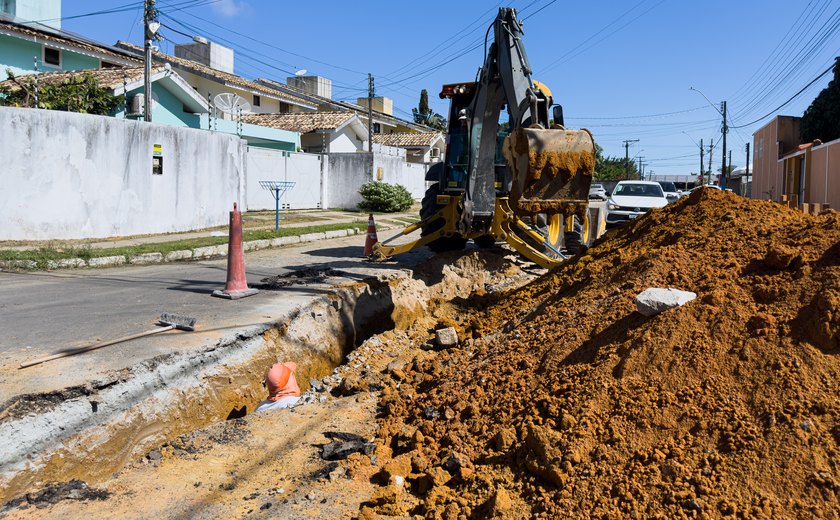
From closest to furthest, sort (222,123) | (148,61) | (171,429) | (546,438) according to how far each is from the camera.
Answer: (546,438) < (171,429) < (148,61) < (222,123)

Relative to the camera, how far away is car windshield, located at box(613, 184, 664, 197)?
71.6 ft

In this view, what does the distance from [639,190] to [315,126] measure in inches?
662

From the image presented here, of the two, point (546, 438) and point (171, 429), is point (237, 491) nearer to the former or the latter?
point (171, 429)

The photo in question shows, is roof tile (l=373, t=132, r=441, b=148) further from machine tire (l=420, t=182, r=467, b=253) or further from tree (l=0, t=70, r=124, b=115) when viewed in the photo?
machine tire (l=420, t=182, r=467, b=253)

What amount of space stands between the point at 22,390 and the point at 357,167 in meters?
23.5

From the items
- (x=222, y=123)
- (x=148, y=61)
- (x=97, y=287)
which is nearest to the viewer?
(x=97, y=287)

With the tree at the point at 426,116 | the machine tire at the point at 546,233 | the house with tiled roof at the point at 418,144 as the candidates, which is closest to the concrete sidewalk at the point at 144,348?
the machine tire at the point at 546,233

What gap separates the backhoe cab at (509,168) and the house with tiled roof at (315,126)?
21.7m

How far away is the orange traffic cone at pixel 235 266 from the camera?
24.9 feet

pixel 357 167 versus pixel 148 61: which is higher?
pixel 148 61

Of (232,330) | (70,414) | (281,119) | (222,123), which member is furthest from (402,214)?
(70,414)

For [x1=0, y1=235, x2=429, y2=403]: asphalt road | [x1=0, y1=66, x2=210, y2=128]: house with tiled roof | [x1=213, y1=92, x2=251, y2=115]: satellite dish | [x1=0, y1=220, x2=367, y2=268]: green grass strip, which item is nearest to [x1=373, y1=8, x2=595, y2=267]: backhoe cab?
[x1=0, y1=235, x2=429, y2=403]: asphalt road

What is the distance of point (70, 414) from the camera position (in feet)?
14.1

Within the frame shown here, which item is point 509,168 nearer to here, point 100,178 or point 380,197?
point 100,178
